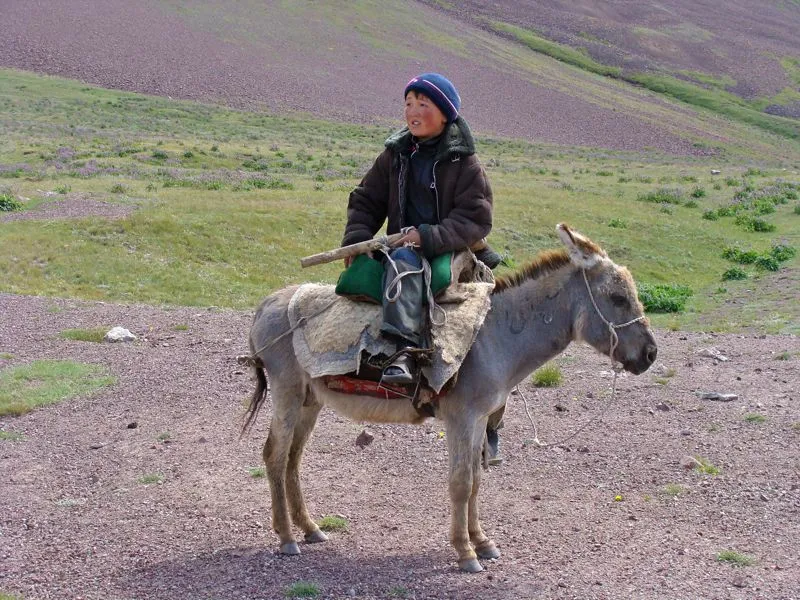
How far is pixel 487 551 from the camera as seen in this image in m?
7.63

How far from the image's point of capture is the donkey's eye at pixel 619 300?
7.36 meters

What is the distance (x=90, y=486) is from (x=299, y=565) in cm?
294

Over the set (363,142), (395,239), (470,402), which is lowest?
(363,142)

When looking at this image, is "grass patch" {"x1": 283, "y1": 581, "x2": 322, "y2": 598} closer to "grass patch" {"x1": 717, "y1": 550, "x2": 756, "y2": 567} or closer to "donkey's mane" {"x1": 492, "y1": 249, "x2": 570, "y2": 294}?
"donkey's mane" {"x1": 492, "y1": 249, "x2": 570, "y2": 294}

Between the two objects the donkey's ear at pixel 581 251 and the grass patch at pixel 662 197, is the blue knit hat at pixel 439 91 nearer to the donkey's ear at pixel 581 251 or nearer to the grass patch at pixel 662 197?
the donkey's ear at pixel 581 251

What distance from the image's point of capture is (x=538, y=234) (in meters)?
27.8

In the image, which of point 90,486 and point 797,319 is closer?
point 90,486

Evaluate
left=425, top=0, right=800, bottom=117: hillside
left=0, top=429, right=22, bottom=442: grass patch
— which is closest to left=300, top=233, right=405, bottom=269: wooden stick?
left=0, top=429, right=22, bottom=442: grass patch

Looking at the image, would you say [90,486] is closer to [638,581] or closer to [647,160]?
[638,581]

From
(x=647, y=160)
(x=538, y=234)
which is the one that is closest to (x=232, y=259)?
(x=538, y=234)

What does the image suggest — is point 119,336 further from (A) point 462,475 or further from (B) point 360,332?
(A) point 462,475

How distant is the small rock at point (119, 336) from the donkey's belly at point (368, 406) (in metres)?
7.84

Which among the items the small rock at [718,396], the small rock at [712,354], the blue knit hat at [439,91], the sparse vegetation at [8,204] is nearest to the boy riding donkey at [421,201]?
the blue knit hat at [439,91]

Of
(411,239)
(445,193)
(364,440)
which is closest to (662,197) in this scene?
(364,440)
